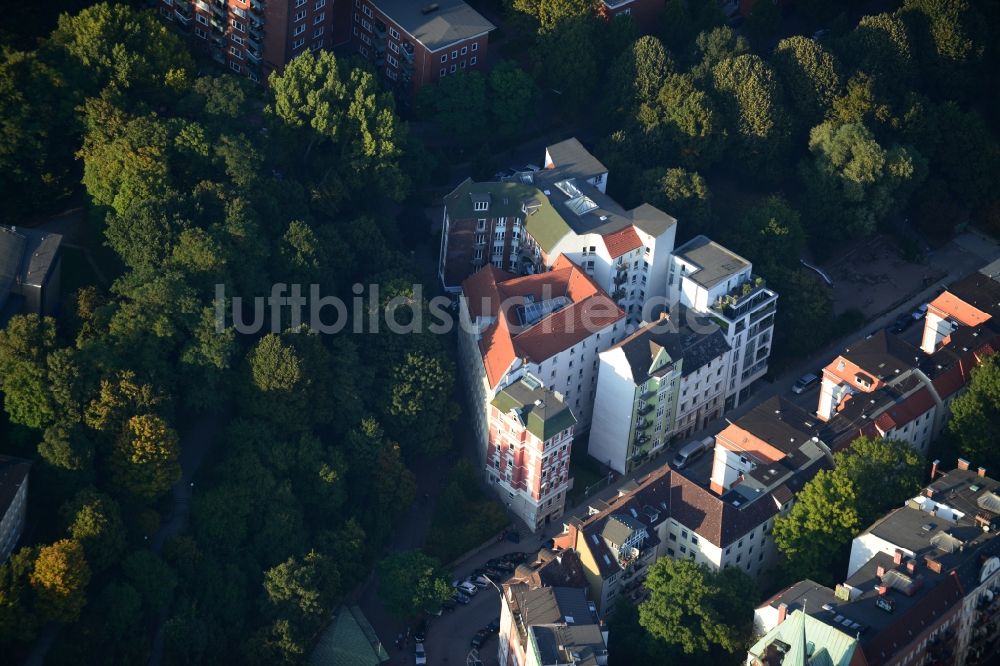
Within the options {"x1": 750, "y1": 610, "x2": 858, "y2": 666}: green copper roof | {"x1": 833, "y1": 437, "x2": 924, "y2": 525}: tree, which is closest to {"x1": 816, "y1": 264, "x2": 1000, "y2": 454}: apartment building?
{"x1": 833, "y1": 437, "x2": 924, "y2": 525}: tree

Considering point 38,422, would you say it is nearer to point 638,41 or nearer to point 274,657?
point 274,657

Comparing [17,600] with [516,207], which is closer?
[17,600]

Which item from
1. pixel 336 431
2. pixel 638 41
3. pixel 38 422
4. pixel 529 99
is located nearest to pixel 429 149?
pixel 529 99

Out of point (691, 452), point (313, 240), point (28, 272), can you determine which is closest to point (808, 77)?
point (691, 452)

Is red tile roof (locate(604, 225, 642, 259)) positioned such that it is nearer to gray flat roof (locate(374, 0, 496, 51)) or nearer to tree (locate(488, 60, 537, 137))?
tree (locate(488, 60, 537, 137))

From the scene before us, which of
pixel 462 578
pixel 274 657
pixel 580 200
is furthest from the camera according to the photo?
pixel 580 200

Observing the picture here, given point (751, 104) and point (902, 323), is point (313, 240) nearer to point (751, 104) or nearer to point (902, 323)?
point (751, 104)

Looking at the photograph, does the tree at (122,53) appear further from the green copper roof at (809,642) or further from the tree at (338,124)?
the green copper roof at (809,642)
